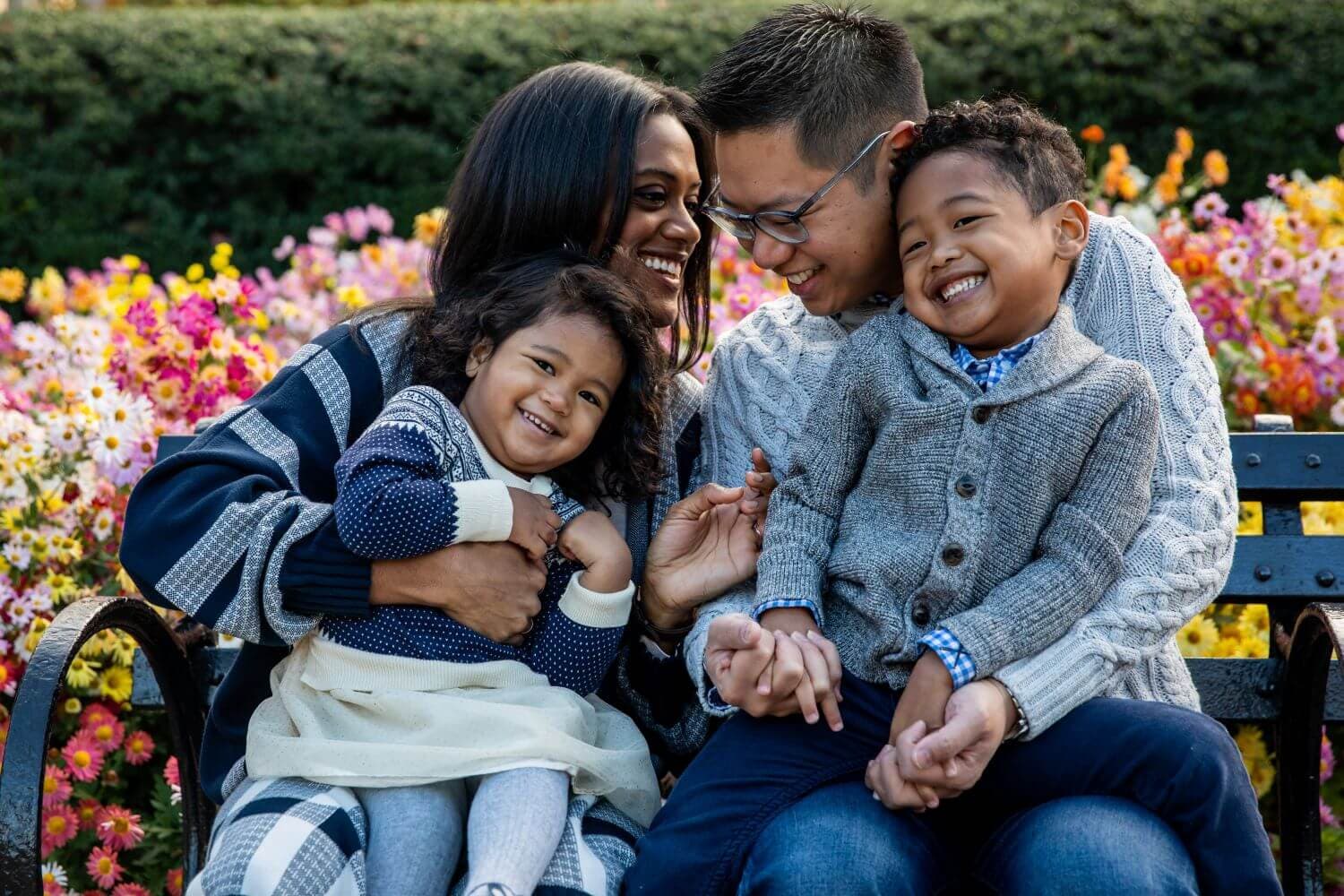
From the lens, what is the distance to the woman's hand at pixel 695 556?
2.56 m

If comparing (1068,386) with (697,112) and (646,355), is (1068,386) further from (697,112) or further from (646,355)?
(697,112)

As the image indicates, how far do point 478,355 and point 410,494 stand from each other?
366 millimetres

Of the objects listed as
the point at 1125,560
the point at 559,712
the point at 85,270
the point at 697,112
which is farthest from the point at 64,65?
the point at 1125,560

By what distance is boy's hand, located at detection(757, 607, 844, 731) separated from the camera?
7.18 ft

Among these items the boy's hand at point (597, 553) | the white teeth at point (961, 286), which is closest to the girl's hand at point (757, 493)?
the boy's hand at point (597, 553)

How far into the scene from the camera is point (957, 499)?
223cm

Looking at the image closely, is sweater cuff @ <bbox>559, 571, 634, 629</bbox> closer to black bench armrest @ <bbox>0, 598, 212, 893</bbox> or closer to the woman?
the woman

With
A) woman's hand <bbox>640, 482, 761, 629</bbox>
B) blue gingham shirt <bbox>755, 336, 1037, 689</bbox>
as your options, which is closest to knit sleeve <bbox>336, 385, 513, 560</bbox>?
woman's hand <bbox>640, 482, 761, 629</bbox>

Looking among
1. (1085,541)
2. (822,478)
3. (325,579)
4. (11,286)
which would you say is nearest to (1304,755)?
(1085,541)

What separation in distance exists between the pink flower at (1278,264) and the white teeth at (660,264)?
199 centimetres

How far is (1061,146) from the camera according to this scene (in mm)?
2389

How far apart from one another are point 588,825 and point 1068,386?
1030 millimetres

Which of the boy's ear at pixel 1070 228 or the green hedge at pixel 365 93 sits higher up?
the boy's ear at pixel 1070 228

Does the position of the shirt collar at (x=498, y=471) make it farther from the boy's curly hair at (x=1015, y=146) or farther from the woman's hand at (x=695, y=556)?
the boy's curly hair at (x=1015, y=146)
